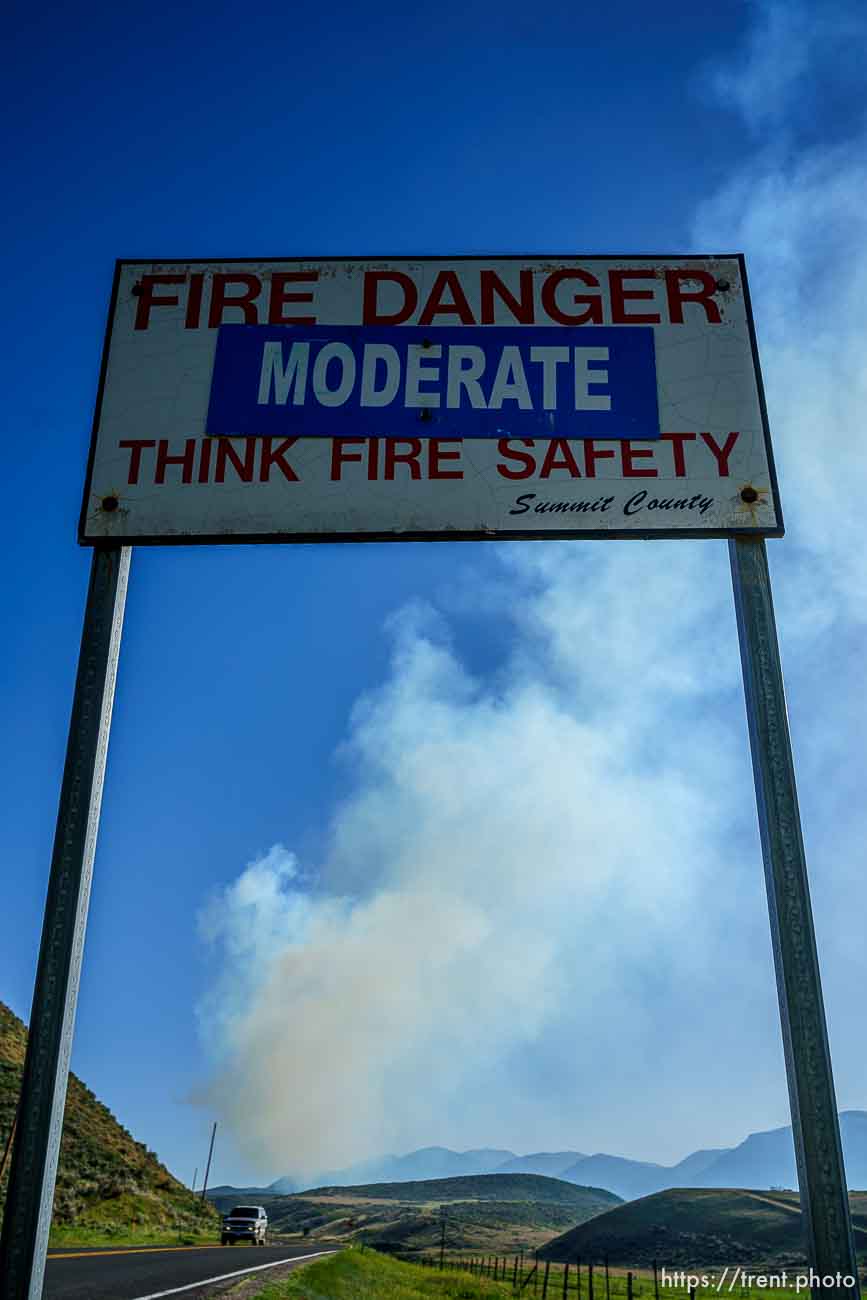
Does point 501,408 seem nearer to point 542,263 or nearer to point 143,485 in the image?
point 542,263

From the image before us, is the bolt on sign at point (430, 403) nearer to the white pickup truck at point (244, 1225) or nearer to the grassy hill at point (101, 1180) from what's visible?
the grassy hill at point (101, 1180)

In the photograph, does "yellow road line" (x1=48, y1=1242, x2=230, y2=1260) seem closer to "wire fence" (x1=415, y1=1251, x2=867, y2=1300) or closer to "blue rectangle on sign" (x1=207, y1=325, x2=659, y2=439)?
"wire fence" (x1=415, y1=1251, x2=867, y2=1300)

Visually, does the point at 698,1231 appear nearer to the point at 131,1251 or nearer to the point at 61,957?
the point at 131,1251

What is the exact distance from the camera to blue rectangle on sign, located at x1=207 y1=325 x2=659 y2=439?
5.53 m

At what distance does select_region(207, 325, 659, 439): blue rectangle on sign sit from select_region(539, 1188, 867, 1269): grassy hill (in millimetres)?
48046

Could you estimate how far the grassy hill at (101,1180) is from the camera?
34469 millimetres

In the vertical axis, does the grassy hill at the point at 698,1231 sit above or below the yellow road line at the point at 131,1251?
below

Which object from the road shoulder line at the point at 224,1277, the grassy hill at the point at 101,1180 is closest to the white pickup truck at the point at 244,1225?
the grassy hill at the point at 101,1180

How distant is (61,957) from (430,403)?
327cm

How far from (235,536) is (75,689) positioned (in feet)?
3.75

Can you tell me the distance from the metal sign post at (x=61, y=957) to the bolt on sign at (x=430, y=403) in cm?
68

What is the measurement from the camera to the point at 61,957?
13.7 feet

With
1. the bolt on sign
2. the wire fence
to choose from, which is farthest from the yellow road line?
the bolt on sign

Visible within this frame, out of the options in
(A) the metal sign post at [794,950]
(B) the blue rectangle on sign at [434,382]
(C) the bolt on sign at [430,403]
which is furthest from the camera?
(B) the blue rectangle on sign at [434,382]
